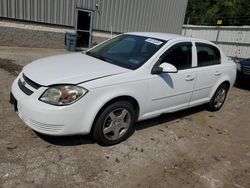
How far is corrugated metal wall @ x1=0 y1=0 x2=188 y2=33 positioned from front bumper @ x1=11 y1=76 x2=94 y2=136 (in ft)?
28.9

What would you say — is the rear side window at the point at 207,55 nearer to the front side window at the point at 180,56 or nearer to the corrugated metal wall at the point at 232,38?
the front side window at the point at 180,56

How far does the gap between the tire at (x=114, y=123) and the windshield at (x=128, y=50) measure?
62cm

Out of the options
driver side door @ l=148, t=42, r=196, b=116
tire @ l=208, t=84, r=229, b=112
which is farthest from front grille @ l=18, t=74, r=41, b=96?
tire @ l=208, t=84, r=229, b=112

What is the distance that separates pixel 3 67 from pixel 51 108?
4.79 metres

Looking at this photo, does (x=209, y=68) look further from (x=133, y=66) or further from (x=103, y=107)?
(x=103, y=107)

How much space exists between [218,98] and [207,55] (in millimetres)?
1173

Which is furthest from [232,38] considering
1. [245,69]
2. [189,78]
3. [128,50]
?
[128,50]

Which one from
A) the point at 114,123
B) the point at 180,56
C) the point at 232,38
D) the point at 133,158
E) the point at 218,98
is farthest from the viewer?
the point at 232,38

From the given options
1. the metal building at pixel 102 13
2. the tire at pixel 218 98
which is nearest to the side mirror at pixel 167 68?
the tire at pixel 218 98

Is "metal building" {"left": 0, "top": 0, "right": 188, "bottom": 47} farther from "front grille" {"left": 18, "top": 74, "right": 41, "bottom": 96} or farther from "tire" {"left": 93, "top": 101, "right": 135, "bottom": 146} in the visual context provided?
"tire" {"left": 93, "top": 101, "right": 135, "bottom": 146}

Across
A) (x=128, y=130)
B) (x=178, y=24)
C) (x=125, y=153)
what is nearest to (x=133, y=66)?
(x=128, y=130)

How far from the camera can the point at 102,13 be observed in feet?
40.6

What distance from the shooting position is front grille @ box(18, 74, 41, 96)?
2.87 m

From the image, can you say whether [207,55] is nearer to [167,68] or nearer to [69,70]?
[167,68]
